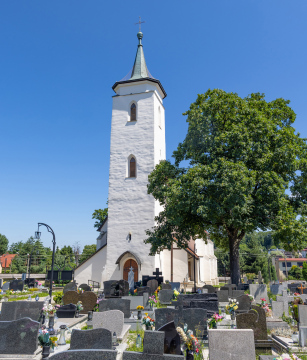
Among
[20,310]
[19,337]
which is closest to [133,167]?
[20,310]

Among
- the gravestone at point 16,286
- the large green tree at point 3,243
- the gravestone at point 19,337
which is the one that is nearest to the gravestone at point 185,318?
the gravestone at point 19,337

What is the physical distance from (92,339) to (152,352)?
1412mm

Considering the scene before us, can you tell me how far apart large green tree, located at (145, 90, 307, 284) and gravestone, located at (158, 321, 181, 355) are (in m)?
10.2

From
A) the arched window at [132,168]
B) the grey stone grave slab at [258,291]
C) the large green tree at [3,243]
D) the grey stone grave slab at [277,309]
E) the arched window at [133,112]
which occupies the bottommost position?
the grey stone grave slab at [277,309]

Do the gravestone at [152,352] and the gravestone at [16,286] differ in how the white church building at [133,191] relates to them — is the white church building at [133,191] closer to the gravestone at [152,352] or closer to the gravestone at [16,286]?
the gravestone at [16,286]

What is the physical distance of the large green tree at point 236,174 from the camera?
55.1 feet

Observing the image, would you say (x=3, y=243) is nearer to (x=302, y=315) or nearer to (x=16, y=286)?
(x=16, y=286)

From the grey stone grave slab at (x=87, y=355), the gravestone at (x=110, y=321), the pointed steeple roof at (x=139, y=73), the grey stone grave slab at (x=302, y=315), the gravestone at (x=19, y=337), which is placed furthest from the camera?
the pointed steeple roof at (x=139, y=73)

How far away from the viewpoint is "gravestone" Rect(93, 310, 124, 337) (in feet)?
29.3

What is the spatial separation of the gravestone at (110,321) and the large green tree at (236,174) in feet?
28.0

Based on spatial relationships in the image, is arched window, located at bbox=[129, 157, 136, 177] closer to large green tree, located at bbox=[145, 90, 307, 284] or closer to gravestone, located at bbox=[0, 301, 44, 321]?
large green tree, located at bbox=[145, 90, 307, 284]

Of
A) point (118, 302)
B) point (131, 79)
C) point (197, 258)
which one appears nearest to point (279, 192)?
point (118, 302)

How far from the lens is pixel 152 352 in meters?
5.79

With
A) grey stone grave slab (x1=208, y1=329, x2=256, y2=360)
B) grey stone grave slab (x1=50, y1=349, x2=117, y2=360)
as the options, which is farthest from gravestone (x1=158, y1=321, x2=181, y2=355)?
grey stone grave slab (x1=50, y1=349, x2=117, y2=360)
